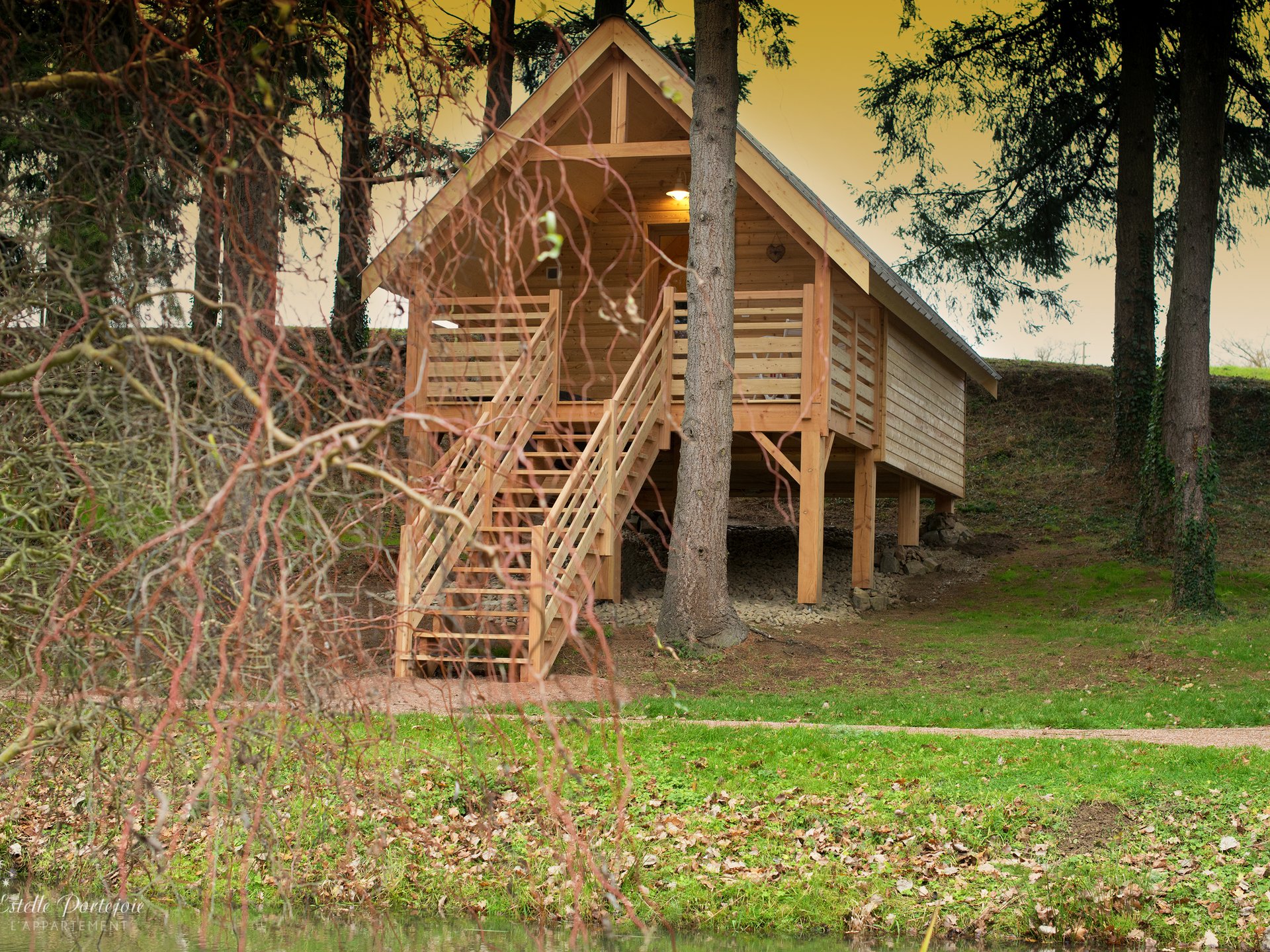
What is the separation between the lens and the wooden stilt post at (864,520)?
17.4 m

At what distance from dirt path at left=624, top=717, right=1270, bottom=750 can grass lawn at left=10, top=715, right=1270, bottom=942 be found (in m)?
0.49

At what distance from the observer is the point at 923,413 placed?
20141mm

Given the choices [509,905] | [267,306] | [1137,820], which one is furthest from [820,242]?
[267,306]

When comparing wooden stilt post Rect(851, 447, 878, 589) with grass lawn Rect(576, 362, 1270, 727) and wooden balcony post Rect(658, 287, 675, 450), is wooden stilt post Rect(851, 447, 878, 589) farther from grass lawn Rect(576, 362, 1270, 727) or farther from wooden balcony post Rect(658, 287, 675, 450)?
wooden balcony post Rect(658, 287, 675, 450)

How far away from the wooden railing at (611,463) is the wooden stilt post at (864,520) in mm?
3794

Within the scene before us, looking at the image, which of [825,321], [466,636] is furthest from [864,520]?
[466,636]

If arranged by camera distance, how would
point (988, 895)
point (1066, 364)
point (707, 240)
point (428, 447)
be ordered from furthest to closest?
point (1066, 364) < point (707, 240) < point (988, 895) < point (428, 447)

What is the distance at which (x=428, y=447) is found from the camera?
3.14 metres

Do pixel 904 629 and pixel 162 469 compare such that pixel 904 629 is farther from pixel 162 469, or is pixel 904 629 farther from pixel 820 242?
pixel 162 469

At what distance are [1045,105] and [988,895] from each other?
20174 millimetres

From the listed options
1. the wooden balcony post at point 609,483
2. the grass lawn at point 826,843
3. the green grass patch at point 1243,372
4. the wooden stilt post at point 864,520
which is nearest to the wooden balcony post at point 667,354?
the wooden balcony post at point 609,483

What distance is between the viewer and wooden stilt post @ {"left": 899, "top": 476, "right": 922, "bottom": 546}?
2125 cm

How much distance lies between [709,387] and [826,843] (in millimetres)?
6539

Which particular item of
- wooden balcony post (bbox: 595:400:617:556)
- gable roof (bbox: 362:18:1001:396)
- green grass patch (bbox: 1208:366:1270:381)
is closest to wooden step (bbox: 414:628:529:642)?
wooden balcony post (bbox: 595:400:617:556)
